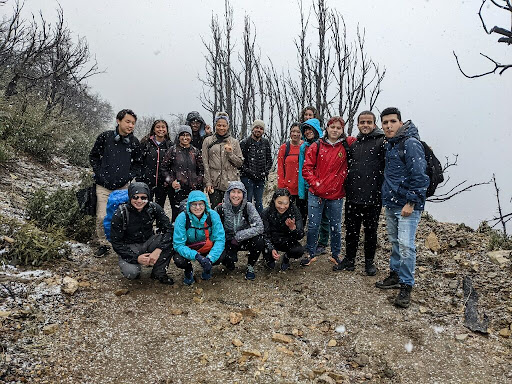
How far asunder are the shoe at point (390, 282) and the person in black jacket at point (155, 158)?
128 inches

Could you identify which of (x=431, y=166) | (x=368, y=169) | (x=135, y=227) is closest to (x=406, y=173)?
(x=431, y=166)

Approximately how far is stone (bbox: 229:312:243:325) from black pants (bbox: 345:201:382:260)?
185 centimetres

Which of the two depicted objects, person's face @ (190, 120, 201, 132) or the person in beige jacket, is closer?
the person in beige jacket

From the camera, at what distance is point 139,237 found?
4074 mm

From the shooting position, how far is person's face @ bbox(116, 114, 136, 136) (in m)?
4.32

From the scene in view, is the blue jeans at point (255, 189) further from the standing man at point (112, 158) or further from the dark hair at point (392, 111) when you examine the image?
the dark hair at point (392, 111)

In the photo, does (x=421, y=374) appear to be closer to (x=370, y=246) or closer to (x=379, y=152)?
(x=370, y=246)

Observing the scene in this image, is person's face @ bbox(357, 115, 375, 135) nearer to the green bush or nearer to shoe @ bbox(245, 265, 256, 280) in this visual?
shoe @ bbox(245, 265, 256, 280)

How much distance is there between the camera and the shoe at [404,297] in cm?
353

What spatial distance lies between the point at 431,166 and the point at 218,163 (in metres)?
2.92

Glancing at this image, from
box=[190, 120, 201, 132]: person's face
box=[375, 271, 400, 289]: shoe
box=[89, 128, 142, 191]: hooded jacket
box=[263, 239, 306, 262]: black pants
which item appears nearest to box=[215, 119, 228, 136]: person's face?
box=[190, 120, 201, 132]: person's face

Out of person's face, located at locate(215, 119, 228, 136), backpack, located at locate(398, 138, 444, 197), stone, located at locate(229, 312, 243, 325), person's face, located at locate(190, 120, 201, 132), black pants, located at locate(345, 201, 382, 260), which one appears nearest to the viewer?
stone, located at locate(229, 312, 243, 325)

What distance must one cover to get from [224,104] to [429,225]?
997 centimetres

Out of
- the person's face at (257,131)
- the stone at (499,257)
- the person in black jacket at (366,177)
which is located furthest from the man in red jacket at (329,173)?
the stone at (499,257)
